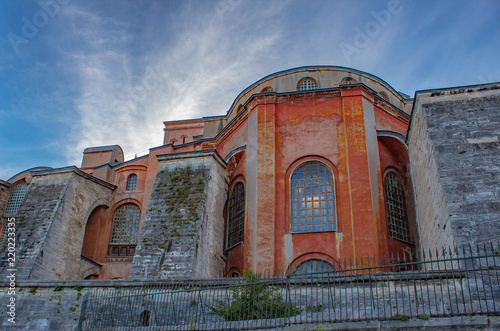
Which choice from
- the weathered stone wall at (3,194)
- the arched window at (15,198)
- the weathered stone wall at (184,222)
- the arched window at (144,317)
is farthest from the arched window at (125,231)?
the arched window at (144,317)

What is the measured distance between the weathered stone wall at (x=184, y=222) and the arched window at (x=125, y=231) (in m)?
4.78

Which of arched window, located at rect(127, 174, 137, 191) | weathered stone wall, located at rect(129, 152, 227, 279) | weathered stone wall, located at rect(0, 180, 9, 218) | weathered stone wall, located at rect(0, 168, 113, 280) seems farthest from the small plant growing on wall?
weathered stone wall, located at rect(0, 180, 9, 218)

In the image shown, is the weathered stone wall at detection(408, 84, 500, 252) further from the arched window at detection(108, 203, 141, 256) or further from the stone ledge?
the arched window at detection(108, 203, 141, 256)

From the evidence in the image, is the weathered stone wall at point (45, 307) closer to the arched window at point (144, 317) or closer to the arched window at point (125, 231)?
the arched window at point (144, 317)

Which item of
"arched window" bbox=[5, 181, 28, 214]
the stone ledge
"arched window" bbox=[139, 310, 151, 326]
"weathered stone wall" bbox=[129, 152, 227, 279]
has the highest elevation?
"arched window" bbox=[5, 181, 28, 214]

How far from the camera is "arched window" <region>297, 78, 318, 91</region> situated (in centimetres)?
2002

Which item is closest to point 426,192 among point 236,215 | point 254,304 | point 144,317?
point 254,304

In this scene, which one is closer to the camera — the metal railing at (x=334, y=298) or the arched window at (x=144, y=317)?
the metal railing at (x=334, y=298)

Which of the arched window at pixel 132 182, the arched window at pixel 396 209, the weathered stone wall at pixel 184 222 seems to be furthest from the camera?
the arched window at pixel 132 182

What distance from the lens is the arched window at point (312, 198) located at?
51.4ft

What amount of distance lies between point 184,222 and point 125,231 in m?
6.93

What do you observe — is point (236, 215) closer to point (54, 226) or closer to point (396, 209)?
point (396, 209)

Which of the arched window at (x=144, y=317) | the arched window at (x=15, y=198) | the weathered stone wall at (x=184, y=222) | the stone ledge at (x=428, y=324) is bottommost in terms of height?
the stone ledge at (x=428, y=324)

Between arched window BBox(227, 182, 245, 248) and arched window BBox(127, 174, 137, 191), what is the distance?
238 inches
